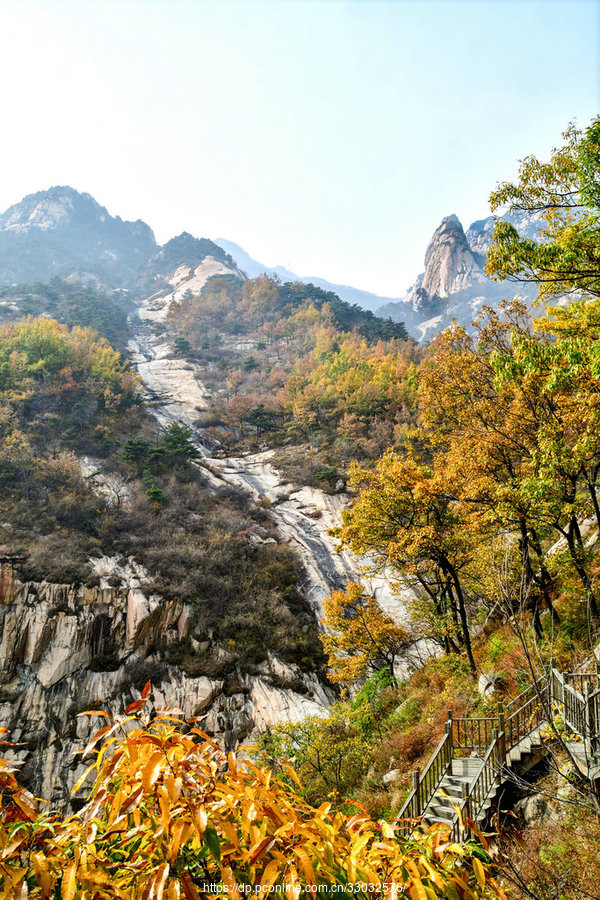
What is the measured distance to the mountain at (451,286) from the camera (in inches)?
3905

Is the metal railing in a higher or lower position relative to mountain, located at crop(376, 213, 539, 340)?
lower

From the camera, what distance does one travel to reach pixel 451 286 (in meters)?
105

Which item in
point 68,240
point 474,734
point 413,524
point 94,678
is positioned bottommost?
point 94,678

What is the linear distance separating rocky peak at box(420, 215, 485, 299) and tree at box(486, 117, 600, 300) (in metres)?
107

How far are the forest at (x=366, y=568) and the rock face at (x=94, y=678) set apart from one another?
2.26 feet

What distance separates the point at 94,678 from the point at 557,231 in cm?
1794

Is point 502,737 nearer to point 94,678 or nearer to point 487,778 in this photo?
point 487,778

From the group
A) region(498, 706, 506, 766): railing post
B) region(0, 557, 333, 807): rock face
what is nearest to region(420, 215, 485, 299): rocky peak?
region(0, 557, 333, 807): rock face

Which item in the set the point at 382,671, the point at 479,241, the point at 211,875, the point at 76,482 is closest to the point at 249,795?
the point at 211,875

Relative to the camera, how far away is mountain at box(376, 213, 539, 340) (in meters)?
99.2

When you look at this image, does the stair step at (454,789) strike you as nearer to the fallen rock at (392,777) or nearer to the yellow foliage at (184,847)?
the fallen rock at (392,777)

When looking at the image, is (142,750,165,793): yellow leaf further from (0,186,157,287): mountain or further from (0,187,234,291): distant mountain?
(0,187,234,291): distant mountain

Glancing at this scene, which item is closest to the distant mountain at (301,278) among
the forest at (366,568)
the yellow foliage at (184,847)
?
the forest at (366,568)

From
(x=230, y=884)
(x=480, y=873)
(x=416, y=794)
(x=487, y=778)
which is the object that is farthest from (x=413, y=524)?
(x=230, y=884)
